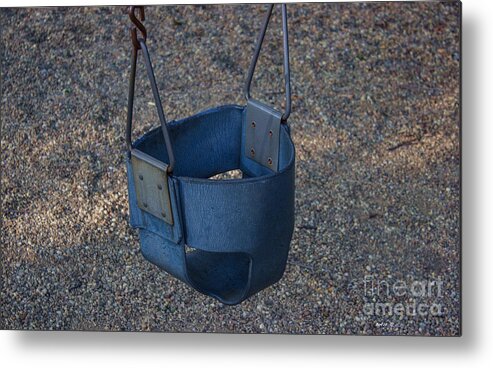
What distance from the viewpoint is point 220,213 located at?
1303 millimetres

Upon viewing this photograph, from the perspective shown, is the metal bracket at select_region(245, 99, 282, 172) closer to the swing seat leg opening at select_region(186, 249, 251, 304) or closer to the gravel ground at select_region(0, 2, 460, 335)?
the swing seat leg opening at select_region(186, 249, 251, 304)

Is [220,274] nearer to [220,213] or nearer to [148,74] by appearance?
[220,213]

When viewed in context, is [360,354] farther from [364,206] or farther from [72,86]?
[72,86]

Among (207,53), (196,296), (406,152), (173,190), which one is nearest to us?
(173,190)

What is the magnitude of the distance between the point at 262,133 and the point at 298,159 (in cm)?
55

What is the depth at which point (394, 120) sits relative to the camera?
6.72 feet

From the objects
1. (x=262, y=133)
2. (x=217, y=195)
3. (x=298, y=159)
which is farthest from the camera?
(x=298, y=159)

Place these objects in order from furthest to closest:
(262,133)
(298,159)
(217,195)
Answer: (298,159) → (262,133) → (217,195)

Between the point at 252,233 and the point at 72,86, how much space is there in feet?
2.77

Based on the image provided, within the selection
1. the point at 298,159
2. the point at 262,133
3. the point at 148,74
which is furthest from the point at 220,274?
the point at 298,159

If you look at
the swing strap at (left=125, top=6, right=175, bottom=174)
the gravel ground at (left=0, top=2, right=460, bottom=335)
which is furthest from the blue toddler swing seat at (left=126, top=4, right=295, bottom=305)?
the gravel ground at (left=0, top=2, right=460, bottom=335)

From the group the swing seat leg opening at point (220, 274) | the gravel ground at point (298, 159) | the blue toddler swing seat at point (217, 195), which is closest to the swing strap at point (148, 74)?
the blue toddler swing seat at point (217, 195)

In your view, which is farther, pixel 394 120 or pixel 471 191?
pixel 394 120

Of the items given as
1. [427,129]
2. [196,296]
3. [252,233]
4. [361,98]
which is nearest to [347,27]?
[361,98]
